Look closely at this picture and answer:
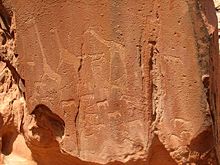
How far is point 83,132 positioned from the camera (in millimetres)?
1840

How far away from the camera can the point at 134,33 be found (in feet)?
5.86

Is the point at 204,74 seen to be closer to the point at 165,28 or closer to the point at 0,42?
the point at 165,28

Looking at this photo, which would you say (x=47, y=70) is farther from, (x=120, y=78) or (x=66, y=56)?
(x=120, y=78)

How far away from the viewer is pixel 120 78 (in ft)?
5.91

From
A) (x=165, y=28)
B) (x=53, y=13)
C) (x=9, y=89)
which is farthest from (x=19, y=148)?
(x=165, y=28)

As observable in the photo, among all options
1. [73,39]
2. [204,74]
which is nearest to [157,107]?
[204,74]

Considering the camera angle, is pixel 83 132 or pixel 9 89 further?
pixel 9 89

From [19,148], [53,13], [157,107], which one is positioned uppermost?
[53,13]

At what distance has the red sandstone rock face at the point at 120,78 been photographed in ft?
5.79

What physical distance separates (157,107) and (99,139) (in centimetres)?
17

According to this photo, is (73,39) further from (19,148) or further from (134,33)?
(19,148)

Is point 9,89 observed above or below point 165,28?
below

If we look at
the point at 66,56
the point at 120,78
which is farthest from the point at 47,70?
the point at 120,78

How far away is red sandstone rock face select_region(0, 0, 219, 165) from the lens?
5.79 feet
